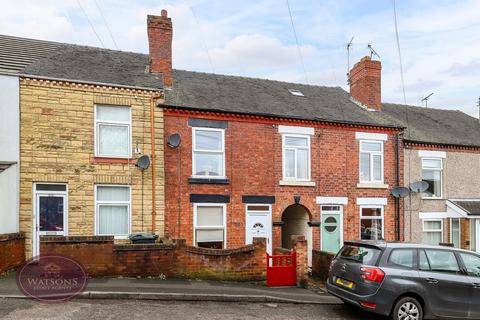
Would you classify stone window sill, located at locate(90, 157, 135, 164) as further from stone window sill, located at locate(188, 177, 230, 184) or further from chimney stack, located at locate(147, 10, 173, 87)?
chimney stack, located at locate(147, 10, 173, 87)

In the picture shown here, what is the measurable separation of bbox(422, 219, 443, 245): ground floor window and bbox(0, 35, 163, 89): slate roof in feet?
38.8

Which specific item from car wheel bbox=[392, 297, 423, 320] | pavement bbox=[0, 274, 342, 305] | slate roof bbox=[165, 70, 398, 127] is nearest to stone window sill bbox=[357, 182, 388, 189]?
slate roof bbox=[165, 70, 398, 127]

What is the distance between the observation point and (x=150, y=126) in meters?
13.0

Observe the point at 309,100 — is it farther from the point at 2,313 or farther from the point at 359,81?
the point at 2,313

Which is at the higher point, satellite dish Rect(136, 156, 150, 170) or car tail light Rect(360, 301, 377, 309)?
satellite dish Rect(136, 156, 150, 170)

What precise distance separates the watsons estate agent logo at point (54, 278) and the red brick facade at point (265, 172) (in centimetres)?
377

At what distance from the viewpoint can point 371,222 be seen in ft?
52.1

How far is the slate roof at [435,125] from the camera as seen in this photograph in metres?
17.3

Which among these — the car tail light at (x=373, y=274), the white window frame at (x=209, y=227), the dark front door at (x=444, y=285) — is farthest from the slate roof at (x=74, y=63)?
the dark front door at (x=444, y=285)

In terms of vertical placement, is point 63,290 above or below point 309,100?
below

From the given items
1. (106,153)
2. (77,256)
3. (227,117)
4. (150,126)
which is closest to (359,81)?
(227,117)

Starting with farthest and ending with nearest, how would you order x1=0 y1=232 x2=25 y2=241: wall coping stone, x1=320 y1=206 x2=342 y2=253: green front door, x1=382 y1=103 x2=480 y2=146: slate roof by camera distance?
1. x1=382 y1=103 x2=480 y2=146: slate roof
2. x1=320 y1=206 x2=342 y2=253: green front door
3. x1=0 y1=232 x2=25 y2=241: wall coping stone

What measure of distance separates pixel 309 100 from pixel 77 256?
11131 mm

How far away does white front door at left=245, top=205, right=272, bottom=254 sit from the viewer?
14062mm
